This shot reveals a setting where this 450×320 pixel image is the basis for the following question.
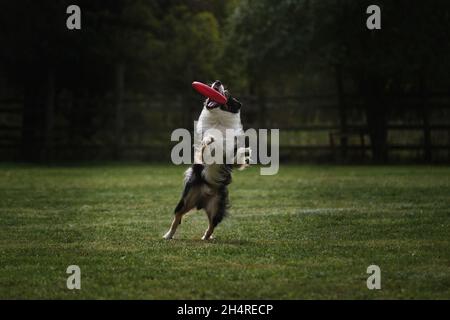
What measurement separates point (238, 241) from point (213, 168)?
3.23 ft

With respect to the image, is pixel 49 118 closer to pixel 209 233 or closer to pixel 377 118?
pixel 377 118

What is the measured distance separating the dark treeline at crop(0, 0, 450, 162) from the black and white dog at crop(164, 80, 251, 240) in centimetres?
1505

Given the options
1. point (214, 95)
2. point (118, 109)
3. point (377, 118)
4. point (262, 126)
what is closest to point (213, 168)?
point (214, 95)

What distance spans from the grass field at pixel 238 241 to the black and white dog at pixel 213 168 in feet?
1.54

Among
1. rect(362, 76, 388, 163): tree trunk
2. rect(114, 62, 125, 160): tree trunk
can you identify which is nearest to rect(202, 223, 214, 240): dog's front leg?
rect(362, 76, 388, 163): tree trunk

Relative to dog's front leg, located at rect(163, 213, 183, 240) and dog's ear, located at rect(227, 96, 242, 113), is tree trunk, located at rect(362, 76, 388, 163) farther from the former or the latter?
dog's front leg, located at rect(163, 213, 183, 240)

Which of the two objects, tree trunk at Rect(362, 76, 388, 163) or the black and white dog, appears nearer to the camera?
the black and white dog

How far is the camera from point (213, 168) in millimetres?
10633

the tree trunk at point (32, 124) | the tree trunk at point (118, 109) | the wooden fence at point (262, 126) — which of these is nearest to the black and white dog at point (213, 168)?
the wooden fence at point (262, 126)

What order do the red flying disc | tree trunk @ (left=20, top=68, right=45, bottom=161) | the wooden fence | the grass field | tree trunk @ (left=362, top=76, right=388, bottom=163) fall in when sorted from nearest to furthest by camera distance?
1. the grass field
2. the red flying disc
3. the wooden fence
4. tree trunk @ (left=362, top=76, right=388, bottom=163)
5. tree trunk @ (left=20, top=68, right=45, bottom=161)

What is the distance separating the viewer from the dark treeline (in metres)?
25.1
